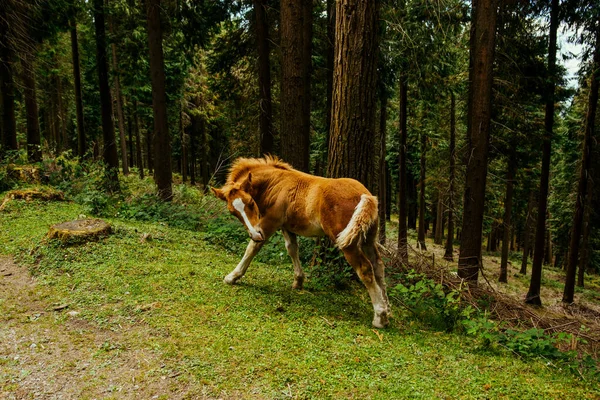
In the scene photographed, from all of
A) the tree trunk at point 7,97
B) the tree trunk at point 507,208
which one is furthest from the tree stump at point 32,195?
the tree trunk at point 507,208

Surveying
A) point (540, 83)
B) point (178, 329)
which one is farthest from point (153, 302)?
point (540, 83)

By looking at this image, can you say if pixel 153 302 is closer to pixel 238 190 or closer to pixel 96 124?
pixel 238 190

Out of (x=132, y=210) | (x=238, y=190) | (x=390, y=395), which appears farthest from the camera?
(x=132, y=210)

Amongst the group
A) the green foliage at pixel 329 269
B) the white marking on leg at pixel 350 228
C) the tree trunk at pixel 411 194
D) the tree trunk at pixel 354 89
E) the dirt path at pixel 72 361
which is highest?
the tree trunk at pixel 354 89

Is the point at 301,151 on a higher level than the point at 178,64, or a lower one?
lower

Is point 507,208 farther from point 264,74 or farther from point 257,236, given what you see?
point 257,236

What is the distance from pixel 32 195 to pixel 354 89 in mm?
8361

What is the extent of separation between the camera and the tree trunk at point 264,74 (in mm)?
11430

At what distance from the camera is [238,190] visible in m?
4.66

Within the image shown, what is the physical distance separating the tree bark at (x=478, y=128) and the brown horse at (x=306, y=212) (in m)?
5.55

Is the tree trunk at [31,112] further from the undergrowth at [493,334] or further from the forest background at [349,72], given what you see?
the undergrowth at [493,334]

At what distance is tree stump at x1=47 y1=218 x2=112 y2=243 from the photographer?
581 cm

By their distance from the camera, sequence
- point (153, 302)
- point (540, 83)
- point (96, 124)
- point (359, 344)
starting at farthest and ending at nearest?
1. point (96, 124)
2. point (540, 83)
3. point (153, 302)
4. point (359, 344)

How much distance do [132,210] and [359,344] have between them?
23.9 ft
